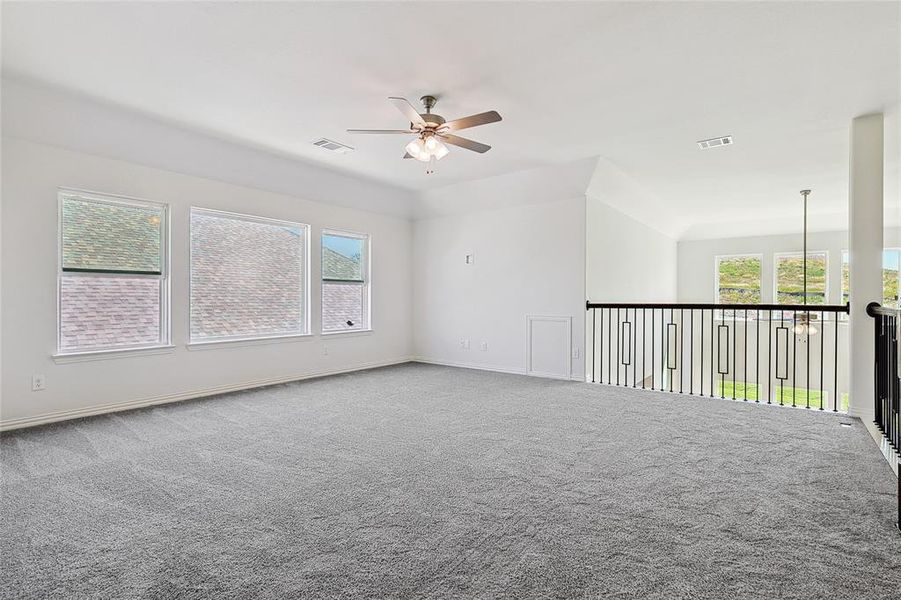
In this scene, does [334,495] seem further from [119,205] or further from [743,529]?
[119,205]

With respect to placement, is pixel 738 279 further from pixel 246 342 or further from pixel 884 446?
pixel 246 342

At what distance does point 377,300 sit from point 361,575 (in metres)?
5.47

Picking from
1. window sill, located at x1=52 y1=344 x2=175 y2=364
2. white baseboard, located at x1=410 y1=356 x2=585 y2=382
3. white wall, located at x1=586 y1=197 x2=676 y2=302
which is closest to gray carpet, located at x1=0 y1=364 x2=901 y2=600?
window sill, located at x1=52 y1=344 x2=175 y2=364

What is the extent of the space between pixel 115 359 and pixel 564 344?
16.6ft

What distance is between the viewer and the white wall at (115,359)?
3.73 meters

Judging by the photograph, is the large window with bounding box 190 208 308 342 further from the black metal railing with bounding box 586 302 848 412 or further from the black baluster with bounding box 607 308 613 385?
the black baluster with bounding box 607 308 613 385

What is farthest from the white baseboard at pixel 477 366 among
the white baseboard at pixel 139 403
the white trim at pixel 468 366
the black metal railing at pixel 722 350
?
the white baseboard at pixel 139 403

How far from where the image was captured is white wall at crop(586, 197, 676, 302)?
6160mm

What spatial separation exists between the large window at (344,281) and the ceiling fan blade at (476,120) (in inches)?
132

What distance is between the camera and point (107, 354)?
4.26 metres

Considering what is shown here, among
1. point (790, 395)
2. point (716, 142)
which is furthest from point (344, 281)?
point (790, 395)

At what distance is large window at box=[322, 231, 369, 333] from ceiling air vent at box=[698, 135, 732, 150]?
15.1 ft

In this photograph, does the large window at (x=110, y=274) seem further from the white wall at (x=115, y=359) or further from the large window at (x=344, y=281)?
the large window at (x=344, y=281)

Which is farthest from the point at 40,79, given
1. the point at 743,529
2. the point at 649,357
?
the point at 649,357
